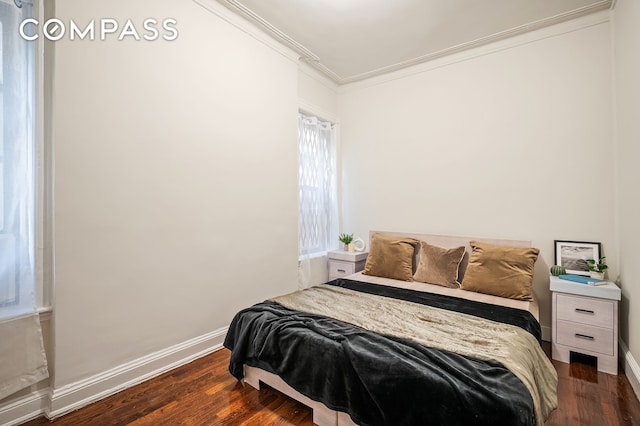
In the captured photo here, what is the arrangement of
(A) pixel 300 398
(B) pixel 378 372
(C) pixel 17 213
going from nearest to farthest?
(B) pixel 378 372 → (C) pixel 17 213 → (A) pixel 300 398

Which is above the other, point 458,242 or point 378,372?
point 458,242

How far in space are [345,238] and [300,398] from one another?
2370 millimetres

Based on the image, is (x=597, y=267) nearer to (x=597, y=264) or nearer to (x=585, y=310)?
(x=597, y=264)

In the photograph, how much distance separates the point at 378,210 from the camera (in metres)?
3.94

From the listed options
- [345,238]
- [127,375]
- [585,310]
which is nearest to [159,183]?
[127,375]

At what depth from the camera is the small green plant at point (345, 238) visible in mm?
3955

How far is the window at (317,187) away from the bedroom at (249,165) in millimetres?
279

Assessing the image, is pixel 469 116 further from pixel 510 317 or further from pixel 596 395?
pixel 596 395

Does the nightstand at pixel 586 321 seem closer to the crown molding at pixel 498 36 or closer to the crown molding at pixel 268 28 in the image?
the crown molding at pixel 498 36

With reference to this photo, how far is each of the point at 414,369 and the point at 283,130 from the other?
267 centimetres

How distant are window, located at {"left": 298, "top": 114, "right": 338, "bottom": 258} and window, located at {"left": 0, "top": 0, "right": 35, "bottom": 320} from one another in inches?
94.1

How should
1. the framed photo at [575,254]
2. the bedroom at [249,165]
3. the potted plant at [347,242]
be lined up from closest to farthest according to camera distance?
the bedroom at [249,165], the framed photo at [575,254], the potted plant at [347,242]

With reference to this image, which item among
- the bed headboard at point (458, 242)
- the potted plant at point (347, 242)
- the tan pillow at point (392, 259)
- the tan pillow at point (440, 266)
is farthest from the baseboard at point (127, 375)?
the bed headboard at point (458, 242)

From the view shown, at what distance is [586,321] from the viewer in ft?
7.59
